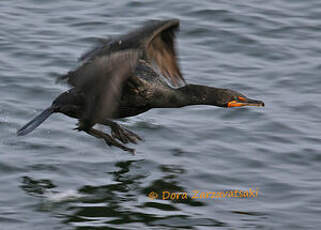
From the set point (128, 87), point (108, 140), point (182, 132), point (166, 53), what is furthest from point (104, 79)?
point (182, 132)

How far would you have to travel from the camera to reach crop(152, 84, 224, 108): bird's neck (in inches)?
254

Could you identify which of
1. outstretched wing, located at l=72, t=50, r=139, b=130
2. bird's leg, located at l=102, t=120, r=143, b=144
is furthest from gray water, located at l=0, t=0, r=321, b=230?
outstretched wing, located at l=72, t=50, r=139, b=130

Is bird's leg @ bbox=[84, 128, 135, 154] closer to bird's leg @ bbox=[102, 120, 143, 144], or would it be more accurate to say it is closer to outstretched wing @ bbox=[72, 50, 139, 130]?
bird's leg @ bbox=[102, 120, 143, 144]

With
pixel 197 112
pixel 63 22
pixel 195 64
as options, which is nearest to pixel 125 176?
pixel 197 112

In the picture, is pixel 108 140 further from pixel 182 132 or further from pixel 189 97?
pixel 182 132

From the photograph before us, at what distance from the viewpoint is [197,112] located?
25.4 feet

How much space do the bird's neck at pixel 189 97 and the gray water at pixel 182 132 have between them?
0.52m

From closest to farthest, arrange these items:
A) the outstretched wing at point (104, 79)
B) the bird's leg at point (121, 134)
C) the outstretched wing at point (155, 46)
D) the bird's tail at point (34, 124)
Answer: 1. the outstretched wing at point (104, 79)
2. the outstretched wing at point (155, 46)
3. the bird's tail at point (34, 124)
4. the bird's leg at point (121, 134)

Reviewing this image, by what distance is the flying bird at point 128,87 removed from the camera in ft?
17.9

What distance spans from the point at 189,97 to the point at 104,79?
126 cm

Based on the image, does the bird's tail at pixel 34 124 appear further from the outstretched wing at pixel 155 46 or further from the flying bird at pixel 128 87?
the outstretched wing at pixel 155 46

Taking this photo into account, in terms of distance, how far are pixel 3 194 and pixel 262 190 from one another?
2004 millimetres

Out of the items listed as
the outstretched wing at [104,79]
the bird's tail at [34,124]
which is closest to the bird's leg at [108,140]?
the bird's tail at [34,124]

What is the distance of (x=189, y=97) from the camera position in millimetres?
6508
